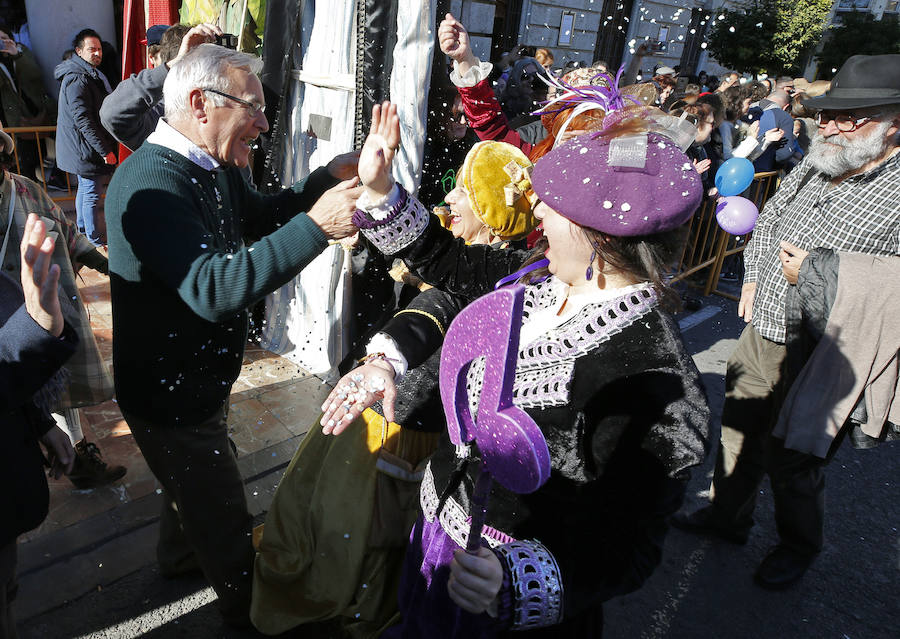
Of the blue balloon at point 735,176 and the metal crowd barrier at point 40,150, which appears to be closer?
the blue balloon at point 735,176

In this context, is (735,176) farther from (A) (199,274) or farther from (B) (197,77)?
(A) (199,274)

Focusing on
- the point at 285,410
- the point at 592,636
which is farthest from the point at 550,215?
the point at 285,410

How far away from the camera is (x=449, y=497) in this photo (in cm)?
155

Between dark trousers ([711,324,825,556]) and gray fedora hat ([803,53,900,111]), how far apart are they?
1099mm

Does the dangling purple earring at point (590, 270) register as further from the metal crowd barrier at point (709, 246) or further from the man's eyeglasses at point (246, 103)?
the metal crowd barrier at point (709, 246)

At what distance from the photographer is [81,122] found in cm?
501

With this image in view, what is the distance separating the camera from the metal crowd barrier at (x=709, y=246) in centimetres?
611

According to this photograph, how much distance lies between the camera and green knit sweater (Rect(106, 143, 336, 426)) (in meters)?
1.62

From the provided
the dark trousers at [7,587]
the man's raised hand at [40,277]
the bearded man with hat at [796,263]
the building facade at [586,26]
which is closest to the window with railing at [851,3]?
the building facade at [586,26]

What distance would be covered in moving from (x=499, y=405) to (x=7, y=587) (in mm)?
1635

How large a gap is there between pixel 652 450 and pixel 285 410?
2.94m

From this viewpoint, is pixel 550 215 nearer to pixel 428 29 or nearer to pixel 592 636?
pixel 592 636

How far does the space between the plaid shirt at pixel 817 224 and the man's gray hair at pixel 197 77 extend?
8.10ft

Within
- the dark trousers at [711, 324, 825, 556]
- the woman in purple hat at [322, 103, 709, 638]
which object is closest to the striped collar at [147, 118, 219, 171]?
the woman in purple hat at [322, 103, 709, 638]
